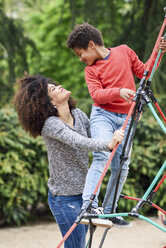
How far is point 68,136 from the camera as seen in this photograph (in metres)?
2.13

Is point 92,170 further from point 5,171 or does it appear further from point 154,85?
point 154,85

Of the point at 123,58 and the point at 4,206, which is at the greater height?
the point at 123,58

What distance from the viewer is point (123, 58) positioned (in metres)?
2.35

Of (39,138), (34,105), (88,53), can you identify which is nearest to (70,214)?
(34,105)

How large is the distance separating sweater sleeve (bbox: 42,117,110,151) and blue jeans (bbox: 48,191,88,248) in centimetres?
38

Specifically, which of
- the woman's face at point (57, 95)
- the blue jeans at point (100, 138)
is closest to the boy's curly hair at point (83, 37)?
the woman's face at point (57, 95)

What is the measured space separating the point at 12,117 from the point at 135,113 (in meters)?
3.08

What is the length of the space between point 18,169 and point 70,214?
2.44 m

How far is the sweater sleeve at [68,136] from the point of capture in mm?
2016

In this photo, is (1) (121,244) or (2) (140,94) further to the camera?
(1) (121,244)

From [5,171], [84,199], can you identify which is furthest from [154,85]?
[84,199]

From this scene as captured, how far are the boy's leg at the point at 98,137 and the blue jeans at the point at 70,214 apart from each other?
151mm

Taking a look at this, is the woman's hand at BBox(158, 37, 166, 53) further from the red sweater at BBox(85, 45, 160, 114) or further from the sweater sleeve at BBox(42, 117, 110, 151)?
the sweater sleeve at BBox(42, 117, 110, 151)

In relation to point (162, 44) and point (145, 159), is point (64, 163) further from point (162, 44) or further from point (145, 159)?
point (145, 159)
